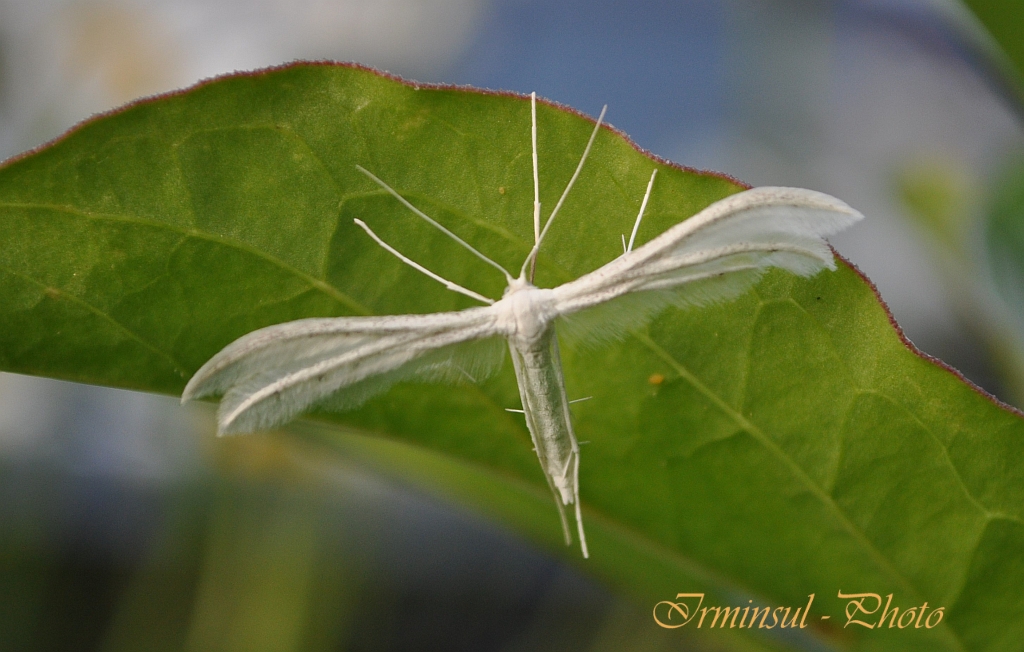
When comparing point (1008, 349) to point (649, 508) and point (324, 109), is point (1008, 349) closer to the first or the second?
point (649, 508)

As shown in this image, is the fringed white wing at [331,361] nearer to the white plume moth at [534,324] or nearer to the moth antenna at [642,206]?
the white plume moth at [534,324]

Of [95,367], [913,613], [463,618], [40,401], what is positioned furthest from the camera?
[463,618]

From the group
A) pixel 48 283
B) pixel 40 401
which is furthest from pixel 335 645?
pixel 48 283

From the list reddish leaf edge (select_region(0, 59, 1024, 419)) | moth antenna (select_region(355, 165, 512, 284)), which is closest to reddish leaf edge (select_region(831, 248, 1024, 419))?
reddish leaf edge (select_region(0, 59, 1024, 419))

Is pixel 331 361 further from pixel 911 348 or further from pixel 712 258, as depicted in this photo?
pixel 911 348

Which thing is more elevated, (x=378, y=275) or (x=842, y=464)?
(x=378, y=275)

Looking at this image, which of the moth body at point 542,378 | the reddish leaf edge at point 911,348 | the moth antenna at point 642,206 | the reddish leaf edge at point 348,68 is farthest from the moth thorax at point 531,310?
the reddish leaf edge at point 911,348

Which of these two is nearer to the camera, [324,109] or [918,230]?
[324,109]

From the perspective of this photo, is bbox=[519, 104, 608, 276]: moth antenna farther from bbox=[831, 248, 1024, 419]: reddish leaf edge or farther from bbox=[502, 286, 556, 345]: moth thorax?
bbox=[831, 248, 1024, 419]: reddish leaf edge

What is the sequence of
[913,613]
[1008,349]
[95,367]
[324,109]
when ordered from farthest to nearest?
[1008,349]
[913,613]
[95,367]
[324,109]
